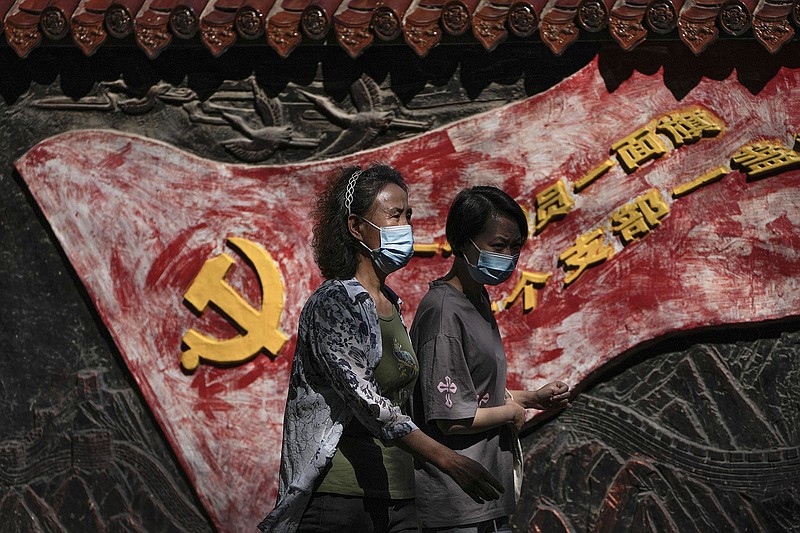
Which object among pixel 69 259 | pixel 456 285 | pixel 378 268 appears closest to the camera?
pixel 378 268

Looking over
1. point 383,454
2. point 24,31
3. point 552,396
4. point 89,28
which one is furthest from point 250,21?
point 383,454

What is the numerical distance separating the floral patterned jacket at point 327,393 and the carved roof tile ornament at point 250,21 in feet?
7.00


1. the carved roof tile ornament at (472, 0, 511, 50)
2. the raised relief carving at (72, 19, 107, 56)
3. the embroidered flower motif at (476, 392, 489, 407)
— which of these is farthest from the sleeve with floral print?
the raised relief carving at (72, 19, 107, 56)

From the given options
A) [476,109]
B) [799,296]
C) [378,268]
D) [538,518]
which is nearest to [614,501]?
[538,518]

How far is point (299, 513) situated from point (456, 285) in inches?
36.3

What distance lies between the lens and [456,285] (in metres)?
3.59

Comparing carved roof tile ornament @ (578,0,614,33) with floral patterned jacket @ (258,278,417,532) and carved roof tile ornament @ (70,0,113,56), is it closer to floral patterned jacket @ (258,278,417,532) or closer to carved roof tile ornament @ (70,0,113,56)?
carved roof tile ornament @ (70,0,113,56)

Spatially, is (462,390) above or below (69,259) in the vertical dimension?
above

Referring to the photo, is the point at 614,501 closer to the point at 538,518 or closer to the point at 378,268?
the point at 538,518

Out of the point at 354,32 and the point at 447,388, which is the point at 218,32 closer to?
the point at 354,32

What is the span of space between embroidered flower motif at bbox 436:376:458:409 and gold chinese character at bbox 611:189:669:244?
180 centimetres

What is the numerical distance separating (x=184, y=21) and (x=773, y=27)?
2.36 meters

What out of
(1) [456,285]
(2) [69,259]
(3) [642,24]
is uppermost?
(3) [642,24]

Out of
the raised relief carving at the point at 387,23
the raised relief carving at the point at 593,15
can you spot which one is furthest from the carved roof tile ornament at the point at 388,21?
the raised relief carving at the point at 593,15
